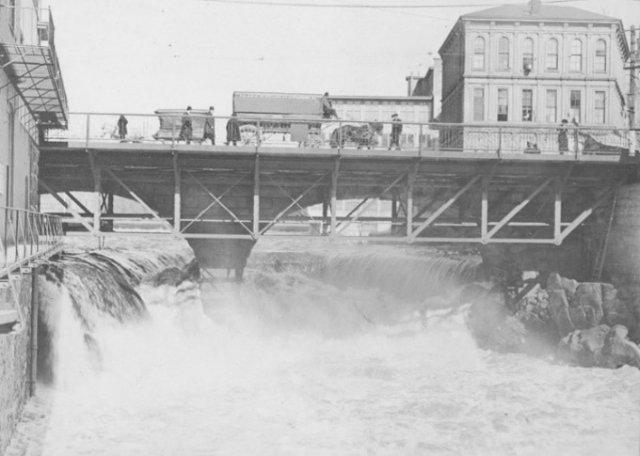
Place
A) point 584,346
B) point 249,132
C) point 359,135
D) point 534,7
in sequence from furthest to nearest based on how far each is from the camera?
point 534,7, point 249,132, point 359,135, point 584,346

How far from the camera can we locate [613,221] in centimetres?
2400

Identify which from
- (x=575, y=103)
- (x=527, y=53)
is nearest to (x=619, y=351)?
(x=575, y=103)

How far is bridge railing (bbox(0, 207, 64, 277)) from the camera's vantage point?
12583 millimetres

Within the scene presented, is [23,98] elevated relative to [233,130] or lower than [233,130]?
elevated

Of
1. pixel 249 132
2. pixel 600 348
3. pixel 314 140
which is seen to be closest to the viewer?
pixel 600 348

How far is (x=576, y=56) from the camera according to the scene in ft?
165

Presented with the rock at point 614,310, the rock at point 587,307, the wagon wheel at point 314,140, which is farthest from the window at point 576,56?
the rock at point 614,310

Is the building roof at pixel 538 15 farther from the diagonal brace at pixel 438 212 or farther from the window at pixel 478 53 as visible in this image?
the diagonal brace at pixel 438 212

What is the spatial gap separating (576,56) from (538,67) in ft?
9.61

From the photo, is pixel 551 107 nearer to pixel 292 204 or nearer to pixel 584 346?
pixel 584 346

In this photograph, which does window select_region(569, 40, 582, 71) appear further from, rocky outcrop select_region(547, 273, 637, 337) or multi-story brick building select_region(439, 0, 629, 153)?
rocky outcrop select_region(547, 273, 637, 337)

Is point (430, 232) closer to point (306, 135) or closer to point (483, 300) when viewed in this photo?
point (483, 300)

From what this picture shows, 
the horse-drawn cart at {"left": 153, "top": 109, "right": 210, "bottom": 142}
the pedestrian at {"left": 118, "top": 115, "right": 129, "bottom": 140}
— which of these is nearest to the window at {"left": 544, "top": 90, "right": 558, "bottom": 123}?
the horse-drawn cart at {"left": 153, "top": 109, "right": 210, "bottom": 142}

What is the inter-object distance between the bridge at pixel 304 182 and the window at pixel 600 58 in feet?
86.7
